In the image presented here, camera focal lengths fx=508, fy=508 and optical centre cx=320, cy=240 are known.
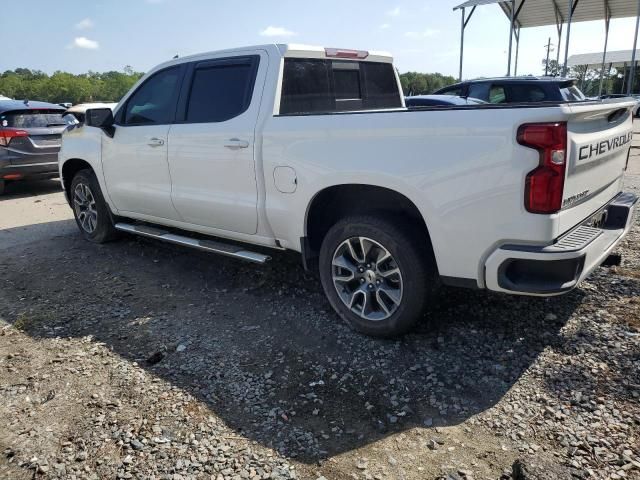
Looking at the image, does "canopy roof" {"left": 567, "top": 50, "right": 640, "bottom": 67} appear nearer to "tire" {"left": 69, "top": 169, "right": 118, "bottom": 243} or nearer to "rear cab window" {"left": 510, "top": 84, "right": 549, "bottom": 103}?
"rear cab window" {"left": 510, "top": 84, "right": 549, "bottom": 103}

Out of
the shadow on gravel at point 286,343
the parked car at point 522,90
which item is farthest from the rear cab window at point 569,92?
the shadow on gravel at point 286,343

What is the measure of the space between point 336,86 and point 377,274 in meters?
1.94

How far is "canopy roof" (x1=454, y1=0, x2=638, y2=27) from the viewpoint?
840 inches

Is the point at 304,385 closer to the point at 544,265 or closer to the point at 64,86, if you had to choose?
the point at 544,265

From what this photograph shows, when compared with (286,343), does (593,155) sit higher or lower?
higher

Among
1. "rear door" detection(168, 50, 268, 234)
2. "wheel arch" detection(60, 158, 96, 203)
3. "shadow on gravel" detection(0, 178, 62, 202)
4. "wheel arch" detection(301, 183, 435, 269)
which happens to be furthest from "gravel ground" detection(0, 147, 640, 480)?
"shadow on gravel" detection(0, 178, 62, 202)

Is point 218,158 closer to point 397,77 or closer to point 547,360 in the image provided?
point 397,77

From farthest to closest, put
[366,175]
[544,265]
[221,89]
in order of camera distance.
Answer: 1. [221,89]
2. [366,175]
3. [544,265]

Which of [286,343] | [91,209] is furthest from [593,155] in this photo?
[91,209]

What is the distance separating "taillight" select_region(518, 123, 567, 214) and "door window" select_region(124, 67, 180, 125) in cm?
326

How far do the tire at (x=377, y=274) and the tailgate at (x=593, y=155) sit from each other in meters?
0.90

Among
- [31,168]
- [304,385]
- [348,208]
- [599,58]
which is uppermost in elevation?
[599,58]

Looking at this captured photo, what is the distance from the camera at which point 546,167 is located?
2.64 metres

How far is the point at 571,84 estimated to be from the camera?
10000 mm
